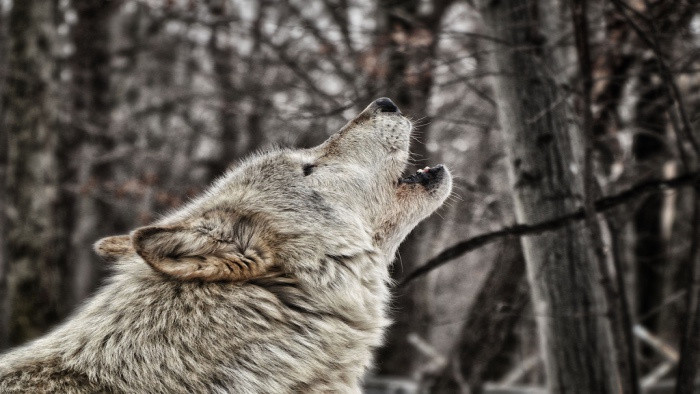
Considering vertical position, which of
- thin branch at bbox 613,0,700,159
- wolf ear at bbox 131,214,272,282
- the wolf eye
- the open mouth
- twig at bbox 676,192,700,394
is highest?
thin branch at bbox 613,0,700,159

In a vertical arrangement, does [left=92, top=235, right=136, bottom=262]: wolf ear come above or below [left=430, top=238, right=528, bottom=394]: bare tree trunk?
above

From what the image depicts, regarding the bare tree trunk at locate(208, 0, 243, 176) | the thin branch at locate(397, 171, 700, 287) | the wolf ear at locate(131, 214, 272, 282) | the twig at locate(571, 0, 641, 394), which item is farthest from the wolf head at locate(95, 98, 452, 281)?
the bare tree trunk at locate(208, 0, 243, 176)

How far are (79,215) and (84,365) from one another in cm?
1581

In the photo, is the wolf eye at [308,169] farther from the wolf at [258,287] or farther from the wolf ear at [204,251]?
the wolf ear at [204,251]

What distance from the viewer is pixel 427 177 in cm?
→ 404

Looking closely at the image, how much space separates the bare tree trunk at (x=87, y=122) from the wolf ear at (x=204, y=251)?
12.4 metres

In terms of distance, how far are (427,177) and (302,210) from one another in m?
0.87

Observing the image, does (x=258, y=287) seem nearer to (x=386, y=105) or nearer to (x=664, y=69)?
(x=386, y=105)

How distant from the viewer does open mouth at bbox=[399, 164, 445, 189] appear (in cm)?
399

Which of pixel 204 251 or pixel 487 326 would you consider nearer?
pixel 204 251

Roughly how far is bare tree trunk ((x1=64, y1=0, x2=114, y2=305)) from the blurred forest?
0.22 feet

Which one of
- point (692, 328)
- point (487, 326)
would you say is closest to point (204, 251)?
point (692, 328)

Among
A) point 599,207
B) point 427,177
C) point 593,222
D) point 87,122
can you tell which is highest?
point 87,122

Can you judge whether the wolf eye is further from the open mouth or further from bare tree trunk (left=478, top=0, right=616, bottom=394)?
bare tree trunk (left=478, top=0, right=616, bottom=394)
